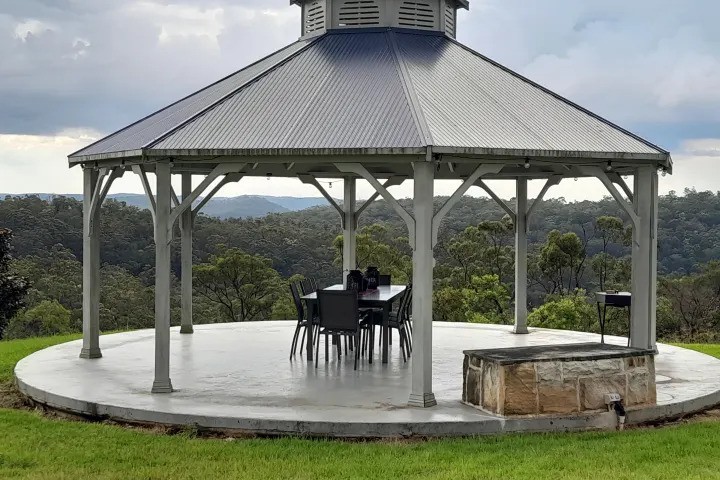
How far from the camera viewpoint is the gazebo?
812 cm

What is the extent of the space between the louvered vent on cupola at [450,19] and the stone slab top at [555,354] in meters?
6.28

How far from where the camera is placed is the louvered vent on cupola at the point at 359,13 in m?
12.4

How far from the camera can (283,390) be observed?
342 inches

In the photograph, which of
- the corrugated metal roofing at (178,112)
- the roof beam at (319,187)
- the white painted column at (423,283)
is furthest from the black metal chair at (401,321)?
the corrugated metal roofing at (178,112)

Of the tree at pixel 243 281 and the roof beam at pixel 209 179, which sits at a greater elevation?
the roof beam at pixel 209 179

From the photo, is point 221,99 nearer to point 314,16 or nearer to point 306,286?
point 306,286

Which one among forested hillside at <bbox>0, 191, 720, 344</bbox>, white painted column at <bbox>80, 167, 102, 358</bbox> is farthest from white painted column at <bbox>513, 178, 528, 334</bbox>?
forested hillside at <bbox>0, 191, 720, 344</bbox>

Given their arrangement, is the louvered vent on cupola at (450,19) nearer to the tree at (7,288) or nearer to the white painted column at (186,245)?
the white painted column at (186,245)

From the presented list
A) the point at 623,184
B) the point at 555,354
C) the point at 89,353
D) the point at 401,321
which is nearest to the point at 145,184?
the point at 89,353

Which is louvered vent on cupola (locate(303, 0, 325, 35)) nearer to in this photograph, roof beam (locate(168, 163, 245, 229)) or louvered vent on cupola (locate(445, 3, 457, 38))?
louvered vent on cupola (locate(445, 3, 457, 38))

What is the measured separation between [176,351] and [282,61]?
4.07 m

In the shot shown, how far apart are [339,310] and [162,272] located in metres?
2.17

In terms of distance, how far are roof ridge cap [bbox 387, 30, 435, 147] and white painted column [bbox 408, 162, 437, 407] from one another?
32 centimetres

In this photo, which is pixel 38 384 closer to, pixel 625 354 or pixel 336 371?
pixel 336 371
